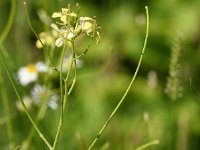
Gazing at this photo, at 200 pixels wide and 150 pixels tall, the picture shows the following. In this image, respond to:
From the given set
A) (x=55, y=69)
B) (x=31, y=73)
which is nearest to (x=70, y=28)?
(x=55, y=69)

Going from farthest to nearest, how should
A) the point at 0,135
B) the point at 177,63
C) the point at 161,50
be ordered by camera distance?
the point at 161,50 < the point at 0,135 < the point at 177,63

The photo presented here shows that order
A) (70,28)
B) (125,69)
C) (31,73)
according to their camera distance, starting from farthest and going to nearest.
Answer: (125,69) → (31,73) → (70,28)

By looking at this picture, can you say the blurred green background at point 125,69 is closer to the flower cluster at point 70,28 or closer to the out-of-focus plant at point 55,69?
the out-of-focus plant at point 55,69

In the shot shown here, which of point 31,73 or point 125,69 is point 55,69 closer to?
point 31,73

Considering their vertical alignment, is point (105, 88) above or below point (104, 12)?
below

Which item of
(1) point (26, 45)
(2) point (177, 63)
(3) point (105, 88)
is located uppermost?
(2) point (177, 63)

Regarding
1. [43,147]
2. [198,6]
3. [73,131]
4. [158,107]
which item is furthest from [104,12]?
[43,147]

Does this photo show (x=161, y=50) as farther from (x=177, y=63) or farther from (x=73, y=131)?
(x=177, y=63)

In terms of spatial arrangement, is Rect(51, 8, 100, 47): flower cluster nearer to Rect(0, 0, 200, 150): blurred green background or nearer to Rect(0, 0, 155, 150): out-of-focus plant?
Rect(0, 0, 155, 150): out-of-focus plant
